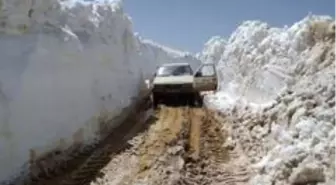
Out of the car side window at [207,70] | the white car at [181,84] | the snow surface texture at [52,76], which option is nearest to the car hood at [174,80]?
the white car at [181,84]

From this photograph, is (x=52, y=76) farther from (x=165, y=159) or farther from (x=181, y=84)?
→ (x=181, y=84)

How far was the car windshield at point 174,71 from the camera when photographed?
17969 mm

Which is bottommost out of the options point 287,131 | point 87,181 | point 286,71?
point 87,181

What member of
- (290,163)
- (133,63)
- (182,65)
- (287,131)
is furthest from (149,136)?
(182,65)

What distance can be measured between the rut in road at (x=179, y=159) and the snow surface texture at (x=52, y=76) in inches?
58.8

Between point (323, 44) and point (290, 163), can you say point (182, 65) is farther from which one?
point (290, 163)

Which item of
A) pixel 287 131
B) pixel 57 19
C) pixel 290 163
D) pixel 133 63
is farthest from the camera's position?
pixel 133 63

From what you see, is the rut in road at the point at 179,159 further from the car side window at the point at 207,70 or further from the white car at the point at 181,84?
the car side window at the point at 207,70

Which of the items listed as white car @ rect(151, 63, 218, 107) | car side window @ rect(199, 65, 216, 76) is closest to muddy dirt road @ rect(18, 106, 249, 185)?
white car @ rect(151, 63, 218, 107)

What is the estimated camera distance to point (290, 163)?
8.38 metres

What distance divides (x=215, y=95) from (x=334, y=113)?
8.96m

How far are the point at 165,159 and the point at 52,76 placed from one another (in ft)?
11.0

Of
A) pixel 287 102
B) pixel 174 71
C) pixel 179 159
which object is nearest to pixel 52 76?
pixel 179 159

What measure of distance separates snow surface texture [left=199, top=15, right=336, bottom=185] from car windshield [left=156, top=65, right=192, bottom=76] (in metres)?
1.39
